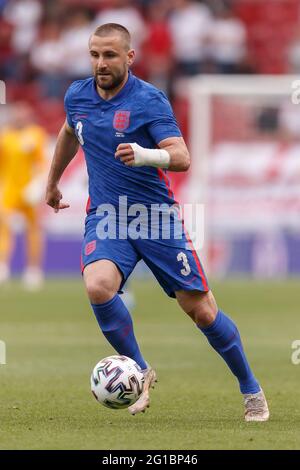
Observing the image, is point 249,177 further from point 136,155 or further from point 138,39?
point 136,155

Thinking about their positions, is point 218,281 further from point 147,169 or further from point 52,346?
point 147,169

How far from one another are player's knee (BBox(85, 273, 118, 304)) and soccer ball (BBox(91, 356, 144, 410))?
40 cm

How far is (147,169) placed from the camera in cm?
759

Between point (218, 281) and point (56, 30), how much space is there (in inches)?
272

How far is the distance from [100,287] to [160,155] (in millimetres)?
861

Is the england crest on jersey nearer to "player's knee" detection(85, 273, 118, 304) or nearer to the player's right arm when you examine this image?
the player's right arm

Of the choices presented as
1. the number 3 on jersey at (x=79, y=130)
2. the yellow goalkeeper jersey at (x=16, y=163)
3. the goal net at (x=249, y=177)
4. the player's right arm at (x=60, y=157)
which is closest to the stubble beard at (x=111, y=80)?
the number 3 on jersey at (x=79, y=130)

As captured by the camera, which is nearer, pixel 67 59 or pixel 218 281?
pixel 218 281

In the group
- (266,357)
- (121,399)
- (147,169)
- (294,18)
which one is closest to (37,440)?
(121,399)

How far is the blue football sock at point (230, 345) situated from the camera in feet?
25.0

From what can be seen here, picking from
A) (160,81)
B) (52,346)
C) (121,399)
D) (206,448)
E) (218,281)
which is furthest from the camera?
(160,81)

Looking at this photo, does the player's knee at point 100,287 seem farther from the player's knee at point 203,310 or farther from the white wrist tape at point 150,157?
the white wrist tape at point 150,157

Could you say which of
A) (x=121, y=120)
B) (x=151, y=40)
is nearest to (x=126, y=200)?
(x=121, y=120)

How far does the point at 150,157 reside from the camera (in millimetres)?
7016
